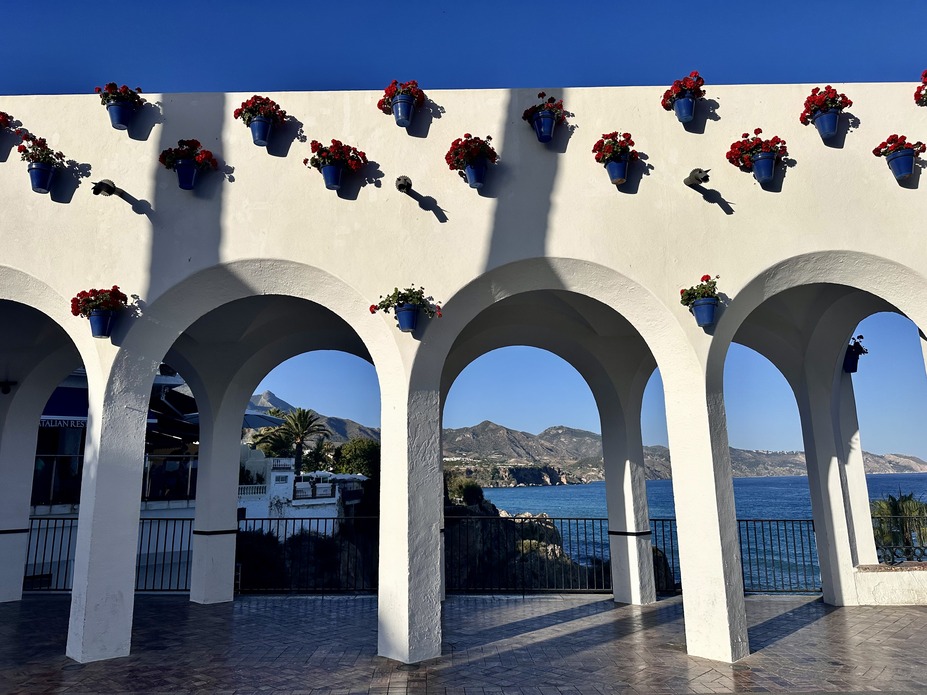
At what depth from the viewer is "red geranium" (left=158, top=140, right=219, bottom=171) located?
6560 mm

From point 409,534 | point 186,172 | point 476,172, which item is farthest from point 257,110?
point 409,534

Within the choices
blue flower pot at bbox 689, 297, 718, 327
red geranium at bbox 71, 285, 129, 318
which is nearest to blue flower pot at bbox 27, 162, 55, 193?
red geranium at bbox 71, 285, 129, 318

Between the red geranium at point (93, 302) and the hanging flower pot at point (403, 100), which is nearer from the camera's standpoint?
the red geranium at point (93, 302)

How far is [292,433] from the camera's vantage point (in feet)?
135

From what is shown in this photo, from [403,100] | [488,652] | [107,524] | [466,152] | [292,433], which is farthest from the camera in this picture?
[292,433]

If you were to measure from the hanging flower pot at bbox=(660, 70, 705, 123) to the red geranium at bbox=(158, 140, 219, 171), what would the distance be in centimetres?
495

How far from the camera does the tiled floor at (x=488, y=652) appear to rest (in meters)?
5.29

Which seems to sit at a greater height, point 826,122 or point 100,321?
point 826,122

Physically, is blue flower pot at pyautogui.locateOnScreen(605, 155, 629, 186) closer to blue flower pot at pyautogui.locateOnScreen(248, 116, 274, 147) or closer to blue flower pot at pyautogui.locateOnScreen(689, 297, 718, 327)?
blue flower pot at pyautogui.locateOnScreen(689, 297, 718, 327)

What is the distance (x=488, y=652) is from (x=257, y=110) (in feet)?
20.0

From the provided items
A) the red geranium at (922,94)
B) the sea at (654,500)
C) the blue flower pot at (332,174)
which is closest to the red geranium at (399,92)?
the blue flower pot at (332,174)

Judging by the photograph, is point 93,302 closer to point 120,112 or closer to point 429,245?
point 120,112

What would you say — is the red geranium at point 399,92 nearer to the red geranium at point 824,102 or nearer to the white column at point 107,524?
the white column at point 107,524

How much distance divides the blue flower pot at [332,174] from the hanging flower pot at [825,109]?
506 cm
